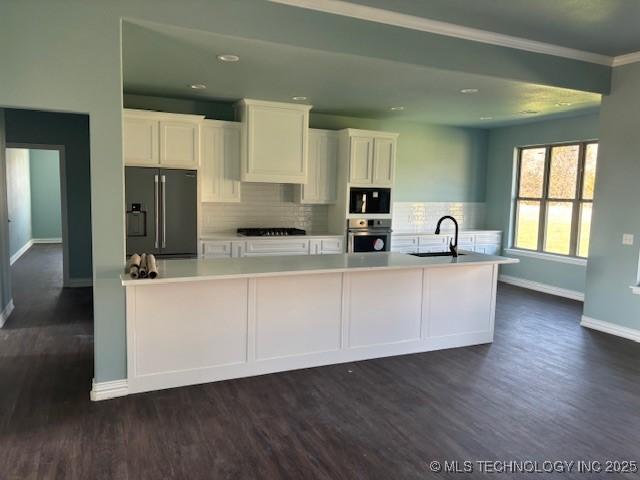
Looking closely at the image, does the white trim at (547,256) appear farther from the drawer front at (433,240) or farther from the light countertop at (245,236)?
the light countertop at (245,236)

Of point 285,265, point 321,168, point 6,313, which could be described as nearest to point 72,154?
point 6,313

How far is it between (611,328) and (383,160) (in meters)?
3.48

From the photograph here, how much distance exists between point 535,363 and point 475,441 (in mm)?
1642

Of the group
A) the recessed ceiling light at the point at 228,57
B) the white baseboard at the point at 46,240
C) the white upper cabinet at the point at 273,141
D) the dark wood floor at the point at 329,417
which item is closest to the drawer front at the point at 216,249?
the white upper cabinet at the point at 273,141

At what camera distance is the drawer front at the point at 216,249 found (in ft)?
19.0

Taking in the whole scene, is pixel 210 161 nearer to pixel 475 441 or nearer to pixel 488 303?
pixel 488 303

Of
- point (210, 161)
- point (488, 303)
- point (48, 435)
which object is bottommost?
point (48, 435)

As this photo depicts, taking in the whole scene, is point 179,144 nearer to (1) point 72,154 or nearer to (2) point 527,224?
(1) point 72,154

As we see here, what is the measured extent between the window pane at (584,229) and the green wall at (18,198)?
9040mm

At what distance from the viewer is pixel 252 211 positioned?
21.6 feet

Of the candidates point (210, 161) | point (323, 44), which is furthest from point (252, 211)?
point (323, 44)

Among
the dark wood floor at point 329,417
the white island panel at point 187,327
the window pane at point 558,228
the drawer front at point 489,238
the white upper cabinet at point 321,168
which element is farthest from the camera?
the drawer front at point 489,238

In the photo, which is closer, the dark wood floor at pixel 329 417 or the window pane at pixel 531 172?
the dark wood floor at pixel 329 417

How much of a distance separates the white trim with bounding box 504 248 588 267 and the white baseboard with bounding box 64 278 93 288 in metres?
6.63
